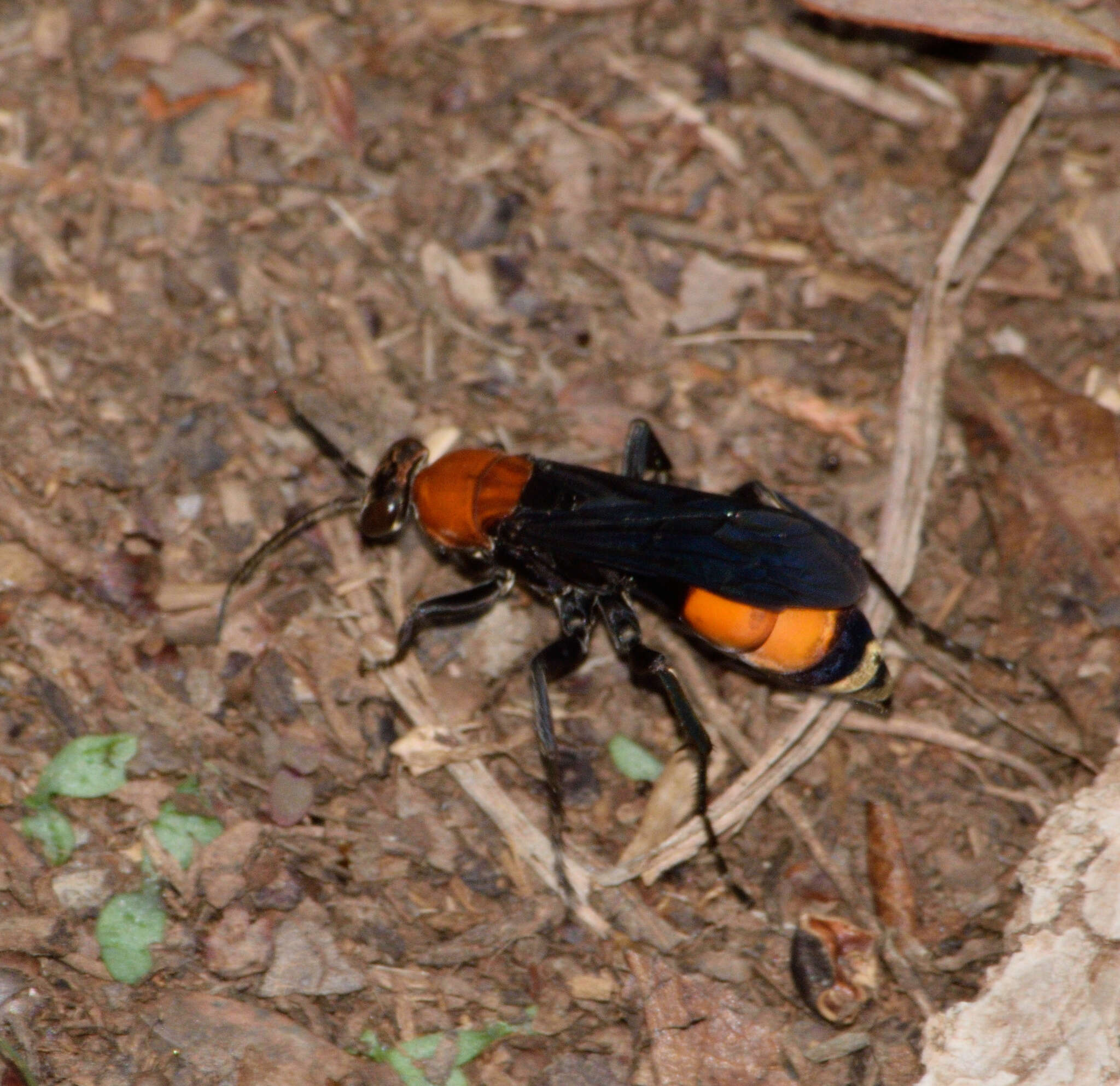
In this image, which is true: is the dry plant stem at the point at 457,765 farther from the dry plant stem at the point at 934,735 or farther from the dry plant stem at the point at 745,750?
the dry plant stem at the point at 934,735

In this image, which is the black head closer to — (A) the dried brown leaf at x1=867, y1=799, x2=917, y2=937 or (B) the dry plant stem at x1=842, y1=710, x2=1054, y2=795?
(B) the dry plant stem at x1=842, y1=710, x2=1054, y2=795

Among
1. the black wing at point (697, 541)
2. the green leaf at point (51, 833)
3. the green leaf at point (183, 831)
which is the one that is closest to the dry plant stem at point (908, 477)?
the black wing at point (697, 541)

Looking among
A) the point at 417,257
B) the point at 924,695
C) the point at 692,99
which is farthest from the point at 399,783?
the point at 692,99

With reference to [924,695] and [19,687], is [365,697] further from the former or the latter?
[924,695]

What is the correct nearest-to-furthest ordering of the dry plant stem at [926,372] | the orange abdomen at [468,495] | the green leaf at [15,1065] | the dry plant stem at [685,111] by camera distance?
the green leaf at [15,1065]
the orange abdomen at [468,495]
the dry plant stem at [926,372]
the dry plant stem at [685,111]

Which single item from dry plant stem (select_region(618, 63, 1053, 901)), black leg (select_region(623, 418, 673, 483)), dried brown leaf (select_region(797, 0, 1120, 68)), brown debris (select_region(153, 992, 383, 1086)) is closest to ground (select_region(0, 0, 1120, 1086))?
brown debris (select_region(153, 992, 383, 1086))

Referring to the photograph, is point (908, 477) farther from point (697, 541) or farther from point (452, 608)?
point (452, 608)

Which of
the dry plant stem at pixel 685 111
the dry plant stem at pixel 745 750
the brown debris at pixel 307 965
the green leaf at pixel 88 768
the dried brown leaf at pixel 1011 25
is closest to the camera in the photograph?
the brown debris at pixel 307 965
